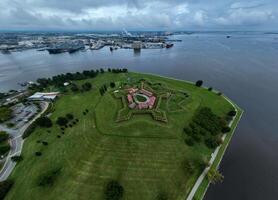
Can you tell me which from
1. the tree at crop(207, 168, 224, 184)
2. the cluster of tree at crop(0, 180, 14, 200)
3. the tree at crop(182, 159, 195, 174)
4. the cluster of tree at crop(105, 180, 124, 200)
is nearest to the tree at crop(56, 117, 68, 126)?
the cluster of tree at crop(0, 180, 14, 200)

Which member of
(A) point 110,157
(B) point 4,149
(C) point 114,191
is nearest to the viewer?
(C) point 114,191

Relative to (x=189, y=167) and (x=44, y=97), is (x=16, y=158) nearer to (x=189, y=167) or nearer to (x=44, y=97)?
(x=44, y=97)

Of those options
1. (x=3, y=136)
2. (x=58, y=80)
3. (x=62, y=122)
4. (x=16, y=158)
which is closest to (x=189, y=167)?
(x=62, y=122)

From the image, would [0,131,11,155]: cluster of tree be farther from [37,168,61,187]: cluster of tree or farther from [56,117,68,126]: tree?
[37,168,61,187]: cluster of tree

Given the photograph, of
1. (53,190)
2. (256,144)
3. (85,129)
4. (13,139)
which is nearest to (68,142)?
(85,129)

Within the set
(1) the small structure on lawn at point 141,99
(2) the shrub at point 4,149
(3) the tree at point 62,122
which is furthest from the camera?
(1) the small structure on lawn at point 141,99

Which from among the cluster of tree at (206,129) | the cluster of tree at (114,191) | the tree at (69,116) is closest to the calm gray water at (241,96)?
the cluster of tree at (206,129)

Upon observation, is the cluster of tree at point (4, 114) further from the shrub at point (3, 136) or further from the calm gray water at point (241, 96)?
the calm gray water at point (241, 96)
